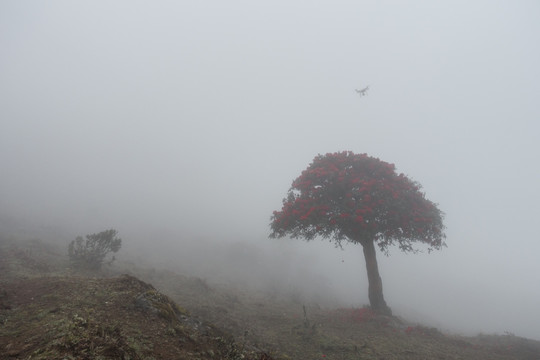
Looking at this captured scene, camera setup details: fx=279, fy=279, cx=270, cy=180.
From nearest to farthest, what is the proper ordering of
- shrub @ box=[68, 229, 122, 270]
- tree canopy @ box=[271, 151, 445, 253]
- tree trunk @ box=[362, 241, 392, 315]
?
tree canopy @ box=[271, 151, 445, 253] < shrub @ box=[68, 229, 122, 270] < tree trunk @ box=[362, 241, 392, 315]

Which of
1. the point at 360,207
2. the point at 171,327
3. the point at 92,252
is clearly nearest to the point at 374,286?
the point at 360,207

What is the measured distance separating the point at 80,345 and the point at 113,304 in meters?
2.99

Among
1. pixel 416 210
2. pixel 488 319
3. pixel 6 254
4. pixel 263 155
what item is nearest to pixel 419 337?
pixel 416 210

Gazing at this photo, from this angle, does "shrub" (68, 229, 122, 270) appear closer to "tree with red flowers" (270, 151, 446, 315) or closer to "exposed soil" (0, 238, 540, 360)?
"exposed soil" (0, 238, 540, 360)

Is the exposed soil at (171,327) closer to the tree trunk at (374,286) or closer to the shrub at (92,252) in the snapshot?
the shrub at (92,252)

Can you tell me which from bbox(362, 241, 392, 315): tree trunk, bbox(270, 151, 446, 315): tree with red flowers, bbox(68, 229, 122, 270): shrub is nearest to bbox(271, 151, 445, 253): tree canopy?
bbox(270, 151, 446, 315): tree with red flowers

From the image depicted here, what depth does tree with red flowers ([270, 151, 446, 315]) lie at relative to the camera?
15.7 m

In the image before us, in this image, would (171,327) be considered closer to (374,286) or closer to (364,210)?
(364,210)

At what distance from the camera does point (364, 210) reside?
15.0m

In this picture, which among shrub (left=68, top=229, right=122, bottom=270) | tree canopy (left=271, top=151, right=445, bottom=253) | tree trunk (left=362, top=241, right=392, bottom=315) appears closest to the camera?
tree canopy (left=271, top=151, right=445, bottom=253)

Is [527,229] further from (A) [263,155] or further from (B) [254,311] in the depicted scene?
(B) [254,311]

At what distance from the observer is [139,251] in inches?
1224

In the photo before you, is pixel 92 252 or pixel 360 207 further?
pixel 92 252

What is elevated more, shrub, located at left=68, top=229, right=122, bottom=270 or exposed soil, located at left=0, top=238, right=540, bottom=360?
shrub, located at left=68, top=229, right=122, bottom=270
